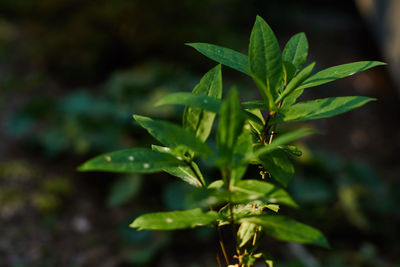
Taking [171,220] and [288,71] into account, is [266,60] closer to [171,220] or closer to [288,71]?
[288,71]

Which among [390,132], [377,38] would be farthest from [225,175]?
[377,38]

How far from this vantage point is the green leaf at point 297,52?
66 cm

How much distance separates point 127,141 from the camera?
9.57 ft

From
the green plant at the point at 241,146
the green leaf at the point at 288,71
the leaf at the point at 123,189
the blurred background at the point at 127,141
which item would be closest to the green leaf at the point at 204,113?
the green plant at the point at 241,146

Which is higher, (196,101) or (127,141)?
(196,101)

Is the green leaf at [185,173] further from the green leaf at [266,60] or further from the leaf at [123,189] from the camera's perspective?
the leaf at [123,189]

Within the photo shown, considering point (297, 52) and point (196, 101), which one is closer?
point (196, 101)

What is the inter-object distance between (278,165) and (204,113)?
135mm

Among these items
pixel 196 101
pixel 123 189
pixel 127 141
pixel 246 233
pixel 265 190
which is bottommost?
pixel 123 189

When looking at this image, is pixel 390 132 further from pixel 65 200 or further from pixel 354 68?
pixel 354 68

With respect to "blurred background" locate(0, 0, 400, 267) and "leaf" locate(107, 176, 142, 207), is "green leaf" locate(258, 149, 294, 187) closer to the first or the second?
"blurred background" locate(0, 0, 400, 267)

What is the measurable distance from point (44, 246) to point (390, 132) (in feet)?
12.3

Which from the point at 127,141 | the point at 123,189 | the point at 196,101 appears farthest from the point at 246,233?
the point at 127,141

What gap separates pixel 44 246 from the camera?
2.49 metres
